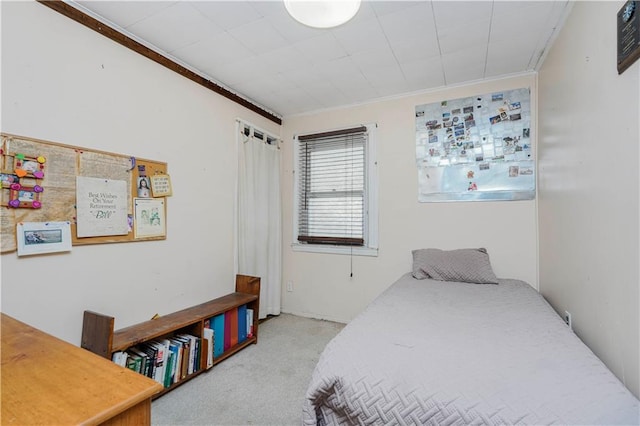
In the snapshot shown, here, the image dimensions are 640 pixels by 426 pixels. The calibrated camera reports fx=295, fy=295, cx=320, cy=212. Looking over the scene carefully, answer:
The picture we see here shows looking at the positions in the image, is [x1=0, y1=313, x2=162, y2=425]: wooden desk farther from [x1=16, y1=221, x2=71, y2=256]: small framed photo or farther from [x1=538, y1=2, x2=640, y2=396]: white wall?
[x1=538, y1=2, x2=640, y2=396]: white wall

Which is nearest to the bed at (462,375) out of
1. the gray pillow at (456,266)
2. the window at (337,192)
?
the gray pillow at (456,266)

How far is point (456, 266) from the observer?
7.91ft

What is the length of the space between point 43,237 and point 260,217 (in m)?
1.84

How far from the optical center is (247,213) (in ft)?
9.90

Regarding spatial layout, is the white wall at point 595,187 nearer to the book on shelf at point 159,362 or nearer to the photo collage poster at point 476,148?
the photo collage poster at point 476,148

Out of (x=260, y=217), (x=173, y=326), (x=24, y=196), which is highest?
(x=24, y=196)

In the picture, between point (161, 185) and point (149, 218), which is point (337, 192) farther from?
point (149, 218)

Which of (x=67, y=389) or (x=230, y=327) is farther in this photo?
(x=230, y=327)

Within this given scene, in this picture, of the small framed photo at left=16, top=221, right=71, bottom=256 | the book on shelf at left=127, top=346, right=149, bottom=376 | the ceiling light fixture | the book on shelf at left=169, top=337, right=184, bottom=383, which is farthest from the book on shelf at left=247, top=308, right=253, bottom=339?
the ceiling light fixture

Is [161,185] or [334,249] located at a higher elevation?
[161,185]

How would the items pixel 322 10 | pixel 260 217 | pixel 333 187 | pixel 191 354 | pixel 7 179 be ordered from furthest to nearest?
pixel 333 187 → pixel 260 217 → pixel 191 354 → pixel 7 179 → pixel 322 10

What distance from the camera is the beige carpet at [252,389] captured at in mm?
1695

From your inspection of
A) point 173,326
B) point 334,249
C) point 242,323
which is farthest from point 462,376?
point 334,249

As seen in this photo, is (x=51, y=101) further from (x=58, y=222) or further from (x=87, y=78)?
(x=58, y=222)
